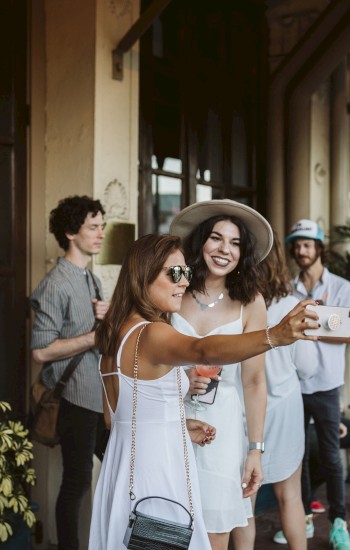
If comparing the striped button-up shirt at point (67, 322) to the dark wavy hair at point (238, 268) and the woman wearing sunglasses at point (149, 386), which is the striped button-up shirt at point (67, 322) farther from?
the woman wearing sunglasses at point (149, 386)

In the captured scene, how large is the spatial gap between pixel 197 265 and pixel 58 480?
1.93 m

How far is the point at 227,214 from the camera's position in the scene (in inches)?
140

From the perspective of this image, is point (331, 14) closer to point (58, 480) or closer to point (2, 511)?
point (58, 480)

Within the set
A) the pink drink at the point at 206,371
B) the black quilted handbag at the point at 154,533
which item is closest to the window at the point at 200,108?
the pink drink at the point at 206,371

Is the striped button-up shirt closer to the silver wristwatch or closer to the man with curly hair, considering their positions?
the man with curly hair

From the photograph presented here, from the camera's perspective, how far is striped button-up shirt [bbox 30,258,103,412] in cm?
402

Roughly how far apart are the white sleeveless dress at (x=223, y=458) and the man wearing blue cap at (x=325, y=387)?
5.66 feet

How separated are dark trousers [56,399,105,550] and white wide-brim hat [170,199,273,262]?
3.74ft

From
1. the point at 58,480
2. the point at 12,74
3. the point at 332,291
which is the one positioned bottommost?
the point at 58,480

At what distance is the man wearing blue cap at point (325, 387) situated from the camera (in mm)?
5020

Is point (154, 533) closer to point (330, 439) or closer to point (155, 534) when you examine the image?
point (155, 534)

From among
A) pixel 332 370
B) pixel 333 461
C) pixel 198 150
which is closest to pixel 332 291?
pixel 332 370

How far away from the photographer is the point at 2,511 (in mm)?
3580

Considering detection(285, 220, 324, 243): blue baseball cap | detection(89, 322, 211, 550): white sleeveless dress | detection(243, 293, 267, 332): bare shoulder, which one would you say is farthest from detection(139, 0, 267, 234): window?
detection(89, 322, 211, 550): white sleeveless dress
